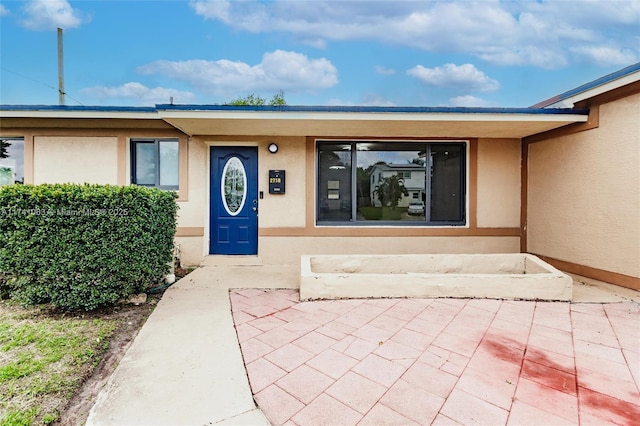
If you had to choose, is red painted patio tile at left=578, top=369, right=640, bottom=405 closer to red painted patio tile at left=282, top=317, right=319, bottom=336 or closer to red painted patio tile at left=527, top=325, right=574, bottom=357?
red painted patio tile at left=527, top=325, right=574, bottom=357

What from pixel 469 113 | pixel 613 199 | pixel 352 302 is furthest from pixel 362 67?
pixel 352 302

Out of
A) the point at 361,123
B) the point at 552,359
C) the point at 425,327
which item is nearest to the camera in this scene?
the point at 552,359

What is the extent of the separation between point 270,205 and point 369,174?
6.87ft

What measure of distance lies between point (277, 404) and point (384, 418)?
0.66 metres

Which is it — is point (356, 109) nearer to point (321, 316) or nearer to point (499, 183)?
point (321, 316)

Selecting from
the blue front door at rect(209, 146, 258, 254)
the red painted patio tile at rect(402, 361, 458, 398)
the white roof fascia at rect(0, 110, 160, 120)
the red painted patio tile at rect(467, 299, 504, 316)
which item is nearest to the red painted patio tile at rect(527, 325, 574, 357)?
the red painted patio tile at rect(467, 299, 504, 316)

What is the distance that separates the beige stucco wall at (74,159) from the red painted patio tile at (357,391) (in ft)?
18.4

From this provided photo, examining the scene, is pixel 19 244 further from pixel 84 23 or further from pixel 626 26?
pixel 84 23

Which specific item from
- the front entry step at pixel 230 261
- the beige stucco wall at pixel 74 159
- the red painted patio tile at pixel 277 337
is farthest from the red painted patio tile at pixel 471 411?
the beige stucco wall at pixel 74 159

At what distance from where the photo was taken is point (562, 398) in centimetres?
200

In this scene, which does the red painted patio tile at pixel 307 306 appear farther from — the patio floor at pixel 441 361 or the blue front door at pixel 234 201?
the blue front door at pixel 234 201

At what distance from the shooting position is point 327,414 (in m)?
1.81

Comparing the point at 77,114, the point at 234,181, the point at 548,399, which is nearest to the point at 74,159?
the point at 77,114

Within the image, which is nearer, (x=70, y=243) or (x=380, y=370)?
(x=380, y=370)
